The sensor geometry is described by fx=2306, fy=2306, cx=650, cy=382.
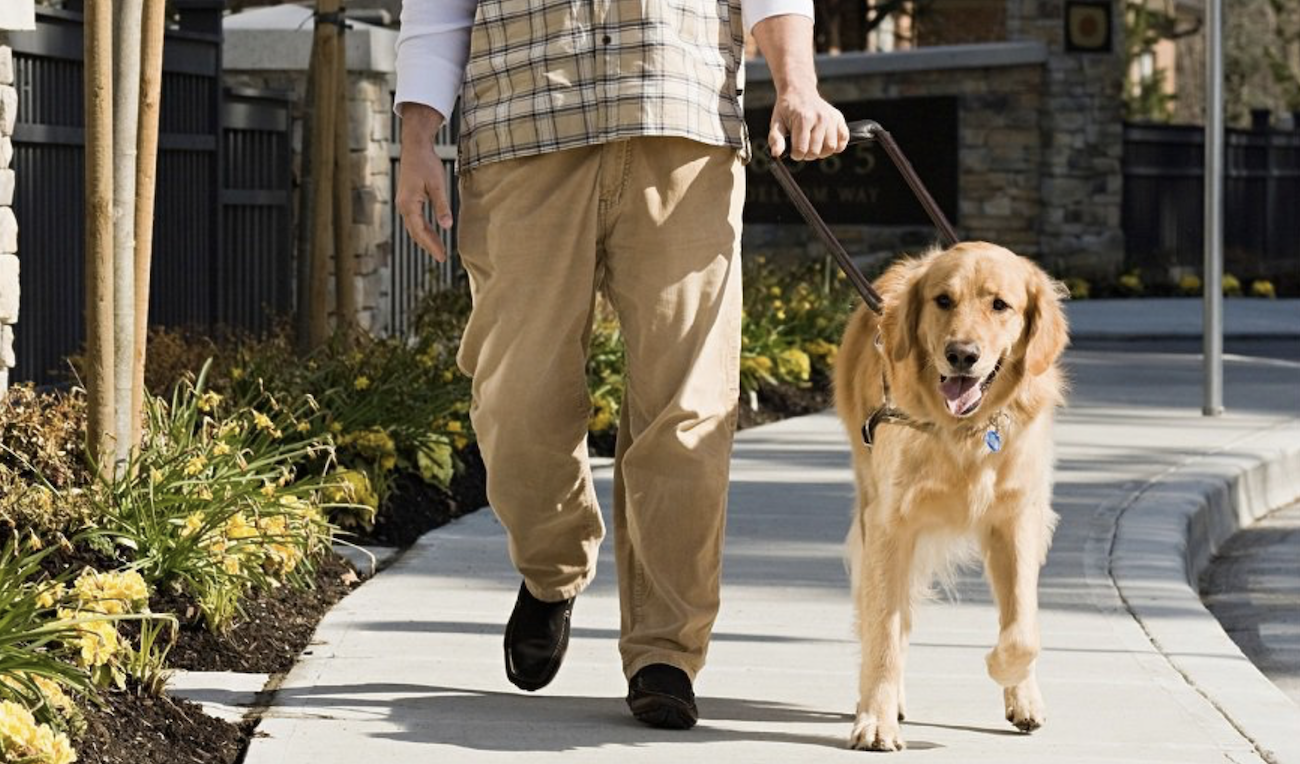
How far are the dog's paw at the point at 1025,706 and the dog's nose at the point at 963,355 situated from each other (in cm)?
70

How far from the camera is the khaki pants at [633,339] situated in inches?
186

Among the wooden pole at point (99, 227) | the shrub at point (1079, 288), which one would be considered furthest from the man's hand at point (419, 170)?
the shrub at point (1079, 288)

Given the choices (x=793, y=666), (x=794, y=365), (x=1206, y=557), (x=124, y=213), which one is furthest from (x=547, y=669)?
(x=794, y=365)

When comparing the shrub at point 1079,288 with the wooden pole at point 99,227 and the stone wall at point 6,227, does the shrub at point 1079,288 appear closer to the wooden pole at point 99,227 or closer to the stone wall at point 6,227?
the stone wall at point 6,227

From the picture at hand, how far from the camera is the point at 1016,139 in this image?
72.9 ft

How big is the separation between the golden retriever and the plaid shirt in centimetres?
61

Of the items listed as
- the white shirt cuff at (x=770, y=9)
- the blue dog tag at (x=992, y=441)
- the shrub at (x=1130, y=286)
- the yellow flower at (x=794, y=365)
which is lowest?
the blue dog tag at (x=992, y=441)

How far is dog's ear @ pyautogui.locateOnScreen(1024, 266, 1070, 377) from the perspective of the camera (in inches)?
196

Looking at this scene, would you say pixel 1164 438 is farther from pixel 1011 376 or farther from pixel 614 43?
pixel 614 43

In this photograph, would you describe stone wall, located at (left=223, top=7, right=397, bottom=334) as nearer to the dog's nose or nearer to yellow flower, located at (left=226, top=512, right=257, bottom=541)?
yellow flower, located at (left=226, top=512, right=257, bottom=541)

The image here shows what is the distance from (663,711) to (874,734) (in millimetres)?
443

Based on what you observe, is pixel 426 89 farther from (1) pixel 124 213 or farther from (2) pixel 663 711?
(1) pixel 124 213

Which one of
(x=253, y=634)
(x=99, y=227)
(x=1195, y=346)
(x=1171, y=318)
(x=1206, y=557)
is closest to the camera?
(x=253, y=634)

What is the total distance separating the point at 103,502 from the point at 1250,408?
7578mm
